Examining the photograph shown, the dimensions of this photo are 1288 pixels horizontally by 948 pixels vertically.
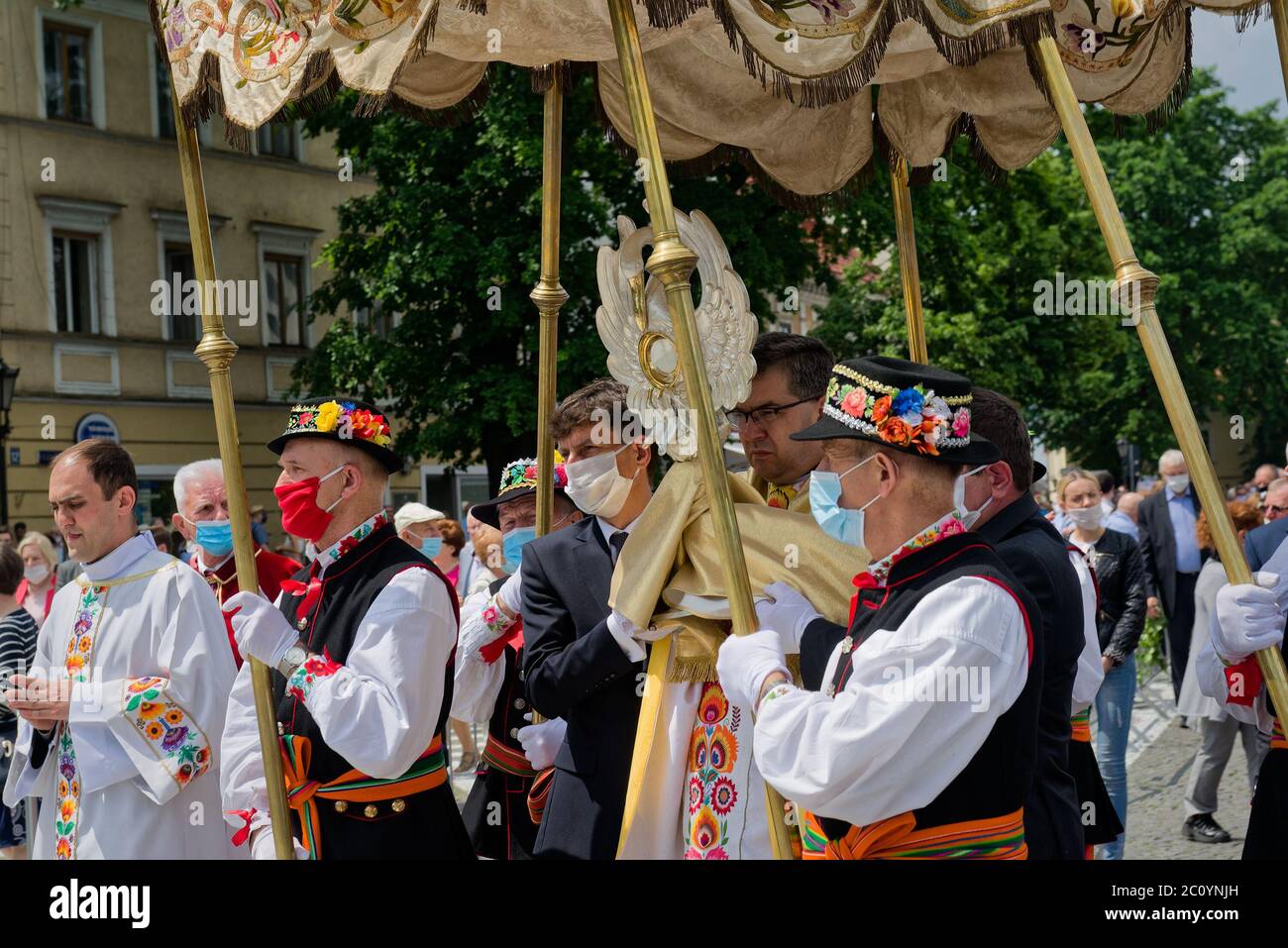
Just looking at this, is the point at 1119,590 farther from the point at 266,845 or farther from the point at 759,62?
the point at 266,845

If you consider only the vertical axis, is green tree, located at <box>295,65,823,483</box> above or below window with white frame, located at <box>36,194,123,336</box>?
below

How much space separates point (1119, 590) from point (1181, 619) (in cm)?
292

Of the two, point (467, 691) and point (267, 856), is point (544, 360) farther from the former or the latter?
point (267, 856)

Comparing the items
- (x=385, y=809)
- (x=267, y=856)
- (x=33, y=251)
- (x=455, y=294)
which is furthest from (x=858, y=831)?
(x=33, y=251)

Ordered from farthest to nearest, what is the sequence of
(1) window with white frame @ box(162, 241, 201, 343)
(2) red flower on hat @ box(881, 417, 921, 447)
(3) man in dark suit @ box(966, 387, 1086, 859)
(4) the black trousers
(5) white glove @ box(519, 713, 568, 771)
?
(1) window with white frame @ box(162, 241, 201, 343) → (4) the black trousers → (5) white glove @ box(519, 713, 568, 771) → (3) man in dark suit @ box(966, 387, 1086, 859) → (2) red flower on hat @ box(881, 417, 921, 447)

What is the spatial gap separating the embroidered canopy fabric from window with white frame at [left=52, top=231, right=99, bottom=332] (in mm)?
18993

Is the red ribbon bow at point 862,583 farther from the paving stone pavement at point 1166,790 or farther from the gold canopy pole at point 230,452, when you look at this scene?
the paving stone pavement at point 1166,790

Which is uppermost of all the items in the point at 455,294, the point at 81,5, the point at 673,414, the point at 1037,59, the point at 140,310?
the point at 81,5

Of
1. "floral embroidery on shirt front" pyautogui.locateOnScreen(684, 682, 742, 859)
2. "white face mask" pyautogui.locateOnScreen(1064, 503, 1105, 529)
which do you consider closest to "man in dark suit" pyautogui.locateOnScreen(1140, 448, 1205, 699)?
"white face mask" pyautogui.locateOnScreen(1064, 503, 1105, 529)

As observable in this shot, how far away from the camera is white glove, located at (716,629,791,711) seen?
3002 millimetres

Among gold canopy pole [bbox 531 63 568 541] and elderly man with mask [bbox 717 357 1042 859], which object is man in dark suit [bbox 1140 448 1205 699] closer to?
gold canopy pole [bbox 531 63 568 541]

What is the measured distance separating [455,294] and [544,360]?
41.6ft

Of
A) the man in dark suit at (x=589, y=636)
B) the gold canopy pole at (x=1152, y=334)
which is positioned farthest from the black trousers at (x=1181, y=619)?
the man in dark suit at (x=589, y=636)
